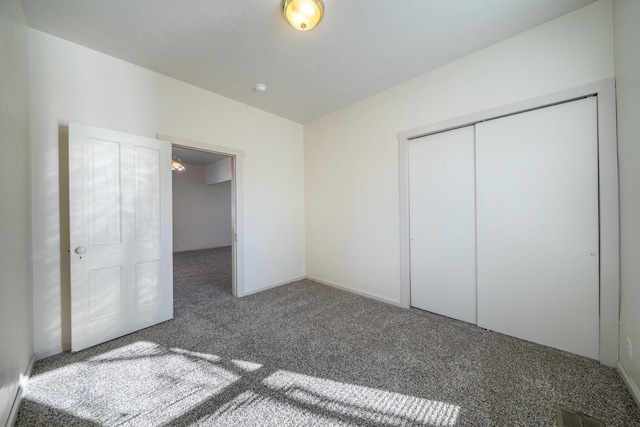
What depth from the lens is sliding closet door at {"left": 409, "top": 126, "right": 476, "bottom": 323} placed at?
257cm

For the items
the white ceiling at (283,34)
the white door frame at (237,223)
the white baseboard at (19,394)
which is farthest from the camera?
the white door frame at (237,223)

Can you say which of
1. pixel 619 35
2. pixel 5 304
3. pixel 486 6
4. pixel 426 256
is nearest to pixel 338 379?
pixel 426 256

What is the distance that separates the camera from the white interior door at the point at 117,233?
2158 millimetres

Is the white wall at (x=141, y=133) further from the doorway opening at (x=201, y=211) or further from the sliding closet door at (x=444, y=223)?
the doorway opening at (x=201, y=211)

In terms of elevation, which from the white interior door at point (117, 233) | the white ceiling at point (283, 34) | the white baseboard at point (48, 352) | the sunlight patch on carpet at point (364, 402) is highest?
the white ceiling at point (283, 34)

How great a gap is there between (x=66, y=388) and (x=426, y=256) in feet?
11.0

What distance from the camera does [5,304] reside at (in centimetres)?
140

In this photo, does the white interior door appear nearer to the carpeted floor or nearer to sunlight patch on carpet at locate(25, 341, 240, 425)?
the carpeted floor

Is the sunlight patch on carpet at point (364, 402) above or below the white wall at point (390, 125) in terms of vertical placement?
below

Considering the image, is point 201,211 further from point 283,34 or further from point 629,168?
point 629,168

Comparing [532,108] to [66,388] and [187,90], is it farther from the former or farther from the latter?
[66,388]

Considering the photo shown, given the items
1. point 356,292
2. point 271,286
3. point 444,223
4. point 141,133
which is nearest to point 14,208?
point 141,133

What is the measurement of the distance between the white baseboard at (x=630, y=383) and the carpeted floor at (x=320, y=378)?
5 cm

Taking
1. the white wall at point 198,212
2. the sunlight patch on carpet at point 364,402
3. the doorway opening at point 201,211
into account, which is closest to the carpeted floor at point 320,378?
the sunlight patch on carpet at point 364,402
